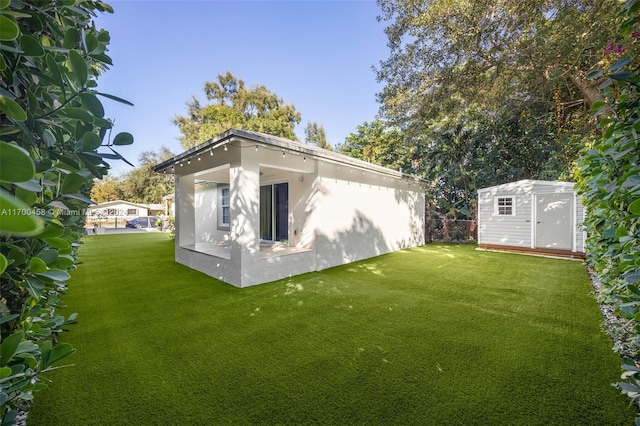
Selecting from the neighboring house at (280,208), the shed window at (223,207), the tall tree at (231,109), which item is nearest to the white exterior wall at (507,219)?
the neighboring house at (280,208)

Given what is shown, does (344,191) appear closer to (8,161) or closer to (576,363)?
(576,363)

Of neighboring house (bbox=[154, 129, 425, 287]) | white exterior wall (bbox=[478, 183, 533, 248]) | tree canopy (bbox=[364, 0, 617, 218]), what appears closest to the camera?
neighboring house (bbox=[154, 129, 425, 287])

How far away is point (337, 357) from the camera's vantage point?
2912mm

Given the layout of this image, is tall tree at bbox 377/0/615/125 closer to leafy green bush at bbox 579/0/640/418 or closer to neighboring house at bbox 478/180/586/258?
neighboring house at bbox 478/180/586/258

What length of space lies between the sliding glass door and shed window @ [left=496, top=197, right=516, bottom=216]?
8169 mm

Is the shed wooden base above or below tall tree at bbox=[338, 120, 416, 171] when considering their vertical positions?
below

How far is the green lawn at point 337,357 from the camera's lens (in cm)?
217

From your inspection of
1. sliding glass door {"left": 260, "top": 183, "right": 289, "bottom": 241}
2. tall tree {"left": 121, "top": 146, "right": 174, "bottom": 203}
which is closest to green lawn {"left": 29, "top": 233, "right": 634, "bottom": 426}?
sliding glass door {"left": 260, "top": 183, "right": 289, "bottom": 241}

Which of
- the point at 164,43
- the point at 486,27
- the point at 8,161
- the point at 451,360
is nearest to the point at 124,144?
the point at 8,161

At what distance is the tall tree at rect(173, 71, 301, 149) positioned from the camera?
2428 cm

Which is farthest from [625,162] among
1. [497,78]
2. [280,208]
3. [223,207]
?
[223,207]

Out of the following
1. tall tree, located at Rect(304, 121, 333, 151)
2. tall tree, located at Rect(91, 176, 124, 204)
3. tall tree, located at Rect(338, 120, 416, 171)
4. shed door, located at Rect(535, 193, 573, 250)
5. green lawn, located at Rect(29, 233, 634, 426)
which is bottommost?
green lawn, located at Rect(29, 233, 634, 426)

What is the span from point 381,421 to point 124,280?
20.4 feet

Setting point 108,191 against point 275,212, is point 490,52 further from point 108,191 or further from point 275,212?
point 108,191
